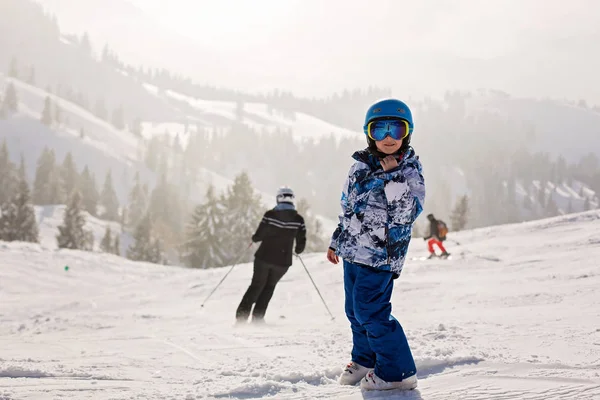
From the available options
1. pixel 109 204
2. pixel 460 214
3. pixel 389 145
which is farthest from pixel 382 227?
pixel 109 204

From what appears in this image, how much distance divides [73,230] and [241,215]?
21.0m

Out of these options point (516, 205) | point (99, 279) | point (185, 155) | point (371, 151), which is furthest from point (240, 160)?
point (371, 151)

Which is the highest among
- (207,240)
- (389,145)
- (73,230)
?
(389,145)

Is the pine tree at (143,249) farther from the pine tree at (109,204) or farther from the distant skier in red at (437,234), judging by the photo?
the pine tree at (109,204)

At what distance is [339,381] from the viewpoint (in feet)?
11.0

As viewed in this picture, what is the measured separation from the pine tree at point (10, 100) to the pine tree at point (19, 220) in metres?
109

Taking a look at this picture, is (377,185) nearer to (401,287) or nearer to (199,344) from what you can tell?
(199,344)

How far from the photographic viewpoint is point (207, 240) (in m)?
44.7

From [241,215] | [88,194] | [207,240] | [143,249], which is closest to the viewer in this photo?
[207,240]

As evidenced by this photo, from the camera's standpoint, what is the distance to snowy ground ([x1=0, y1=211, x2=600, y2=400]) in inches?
124

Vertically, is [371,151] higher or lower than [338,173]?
lower

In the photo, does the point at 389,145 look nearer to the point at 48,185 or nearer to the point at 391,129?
the point at 391,129

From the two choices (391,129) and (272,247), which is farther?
(272,247)

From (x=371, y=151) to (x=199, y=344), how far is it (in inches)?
124
